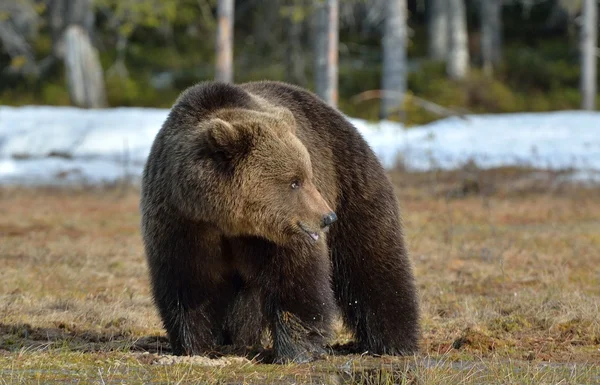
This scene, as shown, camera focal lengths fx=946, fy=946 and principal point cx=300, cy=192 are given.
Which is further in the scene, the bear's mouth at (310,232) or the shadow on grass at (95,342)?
the shadow on grass at (95,342)

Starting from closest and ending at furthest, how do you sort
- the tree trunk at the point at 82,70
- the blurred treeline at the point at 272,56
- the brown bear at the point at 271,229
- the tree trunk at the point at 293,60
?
the brown bear at the point at 271,229
the tree trunk at the point at 82,70
the blurred treeline at the point at 272,56
the tree trunk at the point at 293,60

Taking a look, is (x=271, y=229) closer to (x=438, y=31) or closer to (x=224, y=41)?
(x=224, y=41)

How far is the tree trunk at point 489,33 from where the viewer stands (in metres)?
31.5

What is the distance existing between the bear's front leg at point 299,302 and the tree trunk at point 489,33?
86.3 ft

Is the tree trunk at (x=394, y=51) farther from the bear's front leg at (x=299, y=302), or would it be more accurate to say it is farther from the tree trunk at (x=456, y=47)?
the bear's front leg at (x=299, y=302)

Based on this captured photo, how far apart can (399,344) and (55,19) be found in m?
26.6

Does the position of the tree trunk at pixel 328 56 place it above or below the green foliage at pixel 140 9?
below

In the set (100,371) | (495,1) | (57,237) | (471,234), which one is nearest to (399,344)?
(100,371)

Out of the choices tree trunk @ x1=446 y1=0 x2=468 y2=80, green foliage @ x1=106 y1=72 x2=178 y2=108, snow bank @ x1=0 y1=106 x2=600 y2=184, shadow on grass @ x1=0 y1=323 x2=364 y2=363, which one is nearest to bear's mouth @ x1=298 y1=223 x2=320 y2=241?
shadow on grass @ x1=0 y1=323 x2=364 y2=363

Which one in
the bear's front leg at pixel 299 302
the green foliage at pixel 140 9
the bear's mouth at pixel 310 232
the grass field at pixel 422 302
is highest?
the green foliage at pixel 140 9

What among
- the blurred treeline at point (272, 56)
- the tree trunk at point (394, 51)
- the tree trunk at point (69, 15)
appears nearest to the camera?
the tree trunk at point (394, 51)

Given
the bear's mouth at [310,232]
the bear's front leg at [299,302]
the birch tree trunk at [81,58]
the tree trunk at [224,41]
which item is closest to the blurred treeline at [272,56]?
the birch tree trunk at [81,58]

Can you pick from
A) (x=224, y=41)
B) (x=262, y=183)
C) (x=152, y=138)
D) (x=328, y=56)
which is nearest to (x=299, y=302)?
(x=262, y=183)

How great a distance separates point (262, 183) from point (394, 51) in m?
21.3
